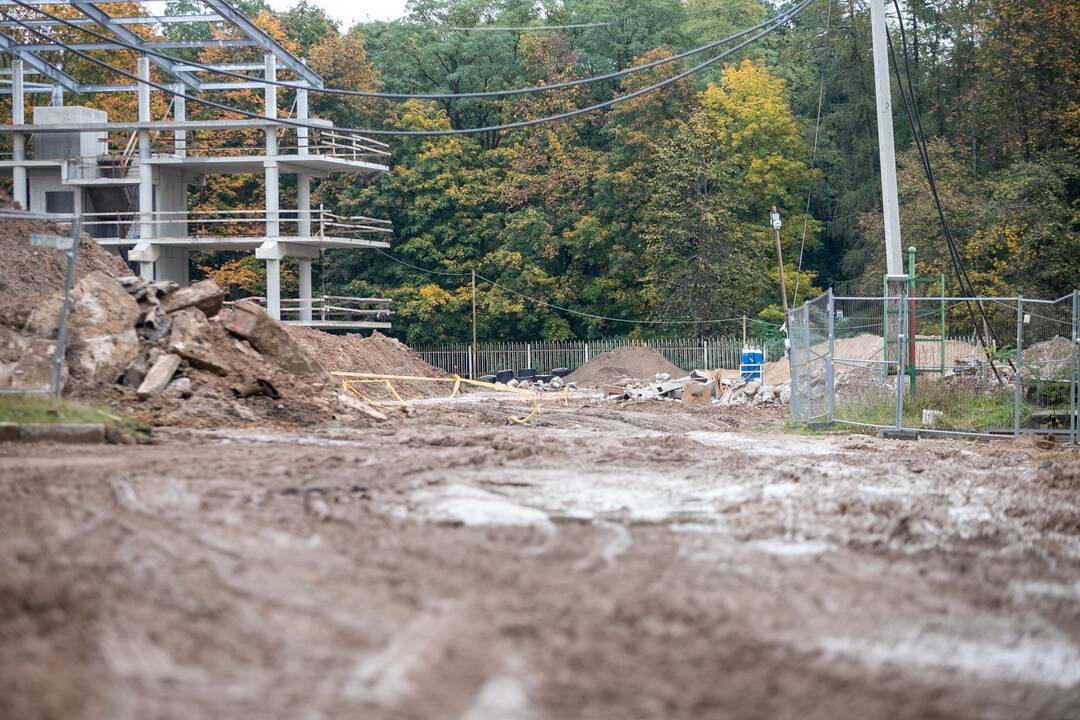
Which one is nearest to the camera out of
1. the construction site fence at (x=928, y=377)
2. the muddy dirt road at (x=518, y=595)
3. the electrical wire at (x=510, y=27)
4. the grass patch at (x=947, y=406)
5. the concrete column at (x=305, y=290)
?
the muddy dirt road at (x=518, y=595)

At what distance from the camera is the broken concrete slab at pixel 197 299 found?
816 inches

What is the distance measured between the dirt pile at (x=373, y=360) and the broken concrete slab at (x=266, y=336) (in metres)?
12.9

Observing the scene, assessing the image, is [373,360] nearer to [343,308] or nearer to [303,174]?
[343,308]

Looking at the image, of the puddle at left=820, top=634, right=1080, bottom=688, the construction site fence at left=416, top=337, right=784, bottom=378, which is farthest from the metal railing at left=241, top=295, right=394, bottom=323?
the puddle at left=820, top=634, right=1080, bottom=688

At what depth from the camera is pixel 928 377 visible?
21500 mm

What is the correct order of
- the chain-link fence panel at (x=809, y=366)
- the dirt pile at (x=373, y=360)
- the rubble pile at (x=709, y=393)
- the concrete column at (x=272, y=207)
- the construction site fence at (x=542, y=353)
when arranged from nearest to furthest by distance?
1. the chain-link fence panel at (x=809, y=366)
2. the rubble pile at (x=709, y=393)
3. the dirt pile at (x=373, y=360)
4. the concrete column at (x=272, y=207)
5. the construction site fence at (x=542, y=353)

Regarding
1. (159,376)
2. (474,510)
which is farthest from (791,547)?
(159,376)

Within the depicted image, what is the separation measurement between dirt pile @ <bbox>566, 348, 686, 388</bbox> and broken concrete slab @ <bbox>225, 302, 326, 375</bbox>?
28496 mm

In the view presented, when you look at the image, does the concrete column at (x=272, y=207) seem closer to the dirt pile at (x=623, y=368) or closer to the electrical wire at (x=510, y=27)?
the dirt pile at (x=623, y=368)

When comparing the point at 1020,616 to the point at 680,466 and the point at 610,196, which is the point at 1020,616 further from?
the point at 610,196

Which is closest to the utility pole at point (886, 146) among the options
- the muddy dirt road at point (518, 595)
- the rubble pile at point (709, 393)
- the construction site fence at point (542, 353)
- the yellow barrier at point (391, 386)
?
the yellow barrier at point (391, 386)

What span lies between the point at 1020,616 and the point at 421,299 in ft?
174

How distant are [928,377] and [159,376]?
523 inches

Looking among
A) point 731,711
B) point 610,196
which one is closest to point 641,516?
point 731,711
